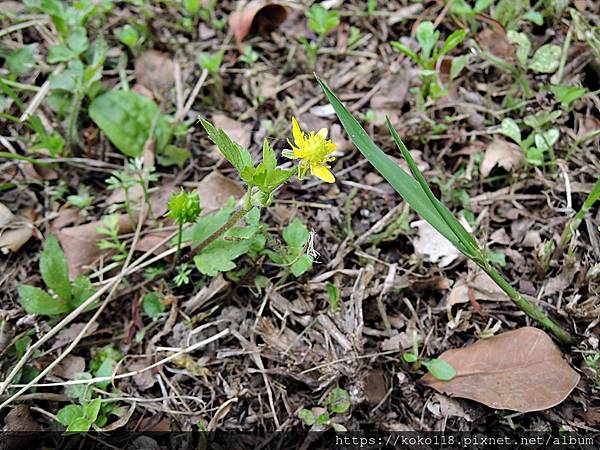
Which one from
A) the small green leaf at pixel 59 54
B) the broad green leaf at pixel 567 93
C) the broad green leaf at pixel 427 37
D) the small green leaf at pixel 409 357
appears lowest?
the small green leaf at pixel 409 357

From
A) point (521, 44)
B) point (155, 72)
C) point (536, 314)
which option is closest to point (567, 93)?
point (521, 44)

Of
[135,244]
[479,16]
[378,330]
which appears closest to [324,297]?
[378,330]

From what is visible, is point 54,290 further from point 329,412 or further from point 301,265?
point 329,412

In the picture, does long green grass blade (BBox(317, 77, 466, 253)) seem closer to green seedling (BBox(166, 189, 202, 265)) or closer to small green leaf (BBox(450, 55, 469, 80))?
green seedling (BBox(166, 189, 202, 265))

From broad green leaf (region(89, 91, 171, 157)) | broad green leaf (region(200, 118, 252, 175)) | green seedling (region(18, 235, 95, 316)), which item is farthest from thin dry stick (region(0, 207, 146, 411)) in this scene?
broad green leaf (region(200, 118, 252, 175))

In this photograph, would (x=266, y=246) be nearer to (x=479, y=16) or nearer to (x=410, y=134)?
(x=410, y=134)

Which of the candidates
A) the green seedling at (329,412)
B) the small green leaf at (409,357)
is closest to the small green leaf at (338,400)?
the green seedling at (329,412)

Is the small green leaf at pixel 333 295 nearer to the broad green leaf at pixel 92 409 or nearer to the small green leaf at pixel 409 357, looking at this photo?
the small green leaf at pixel 409 357
